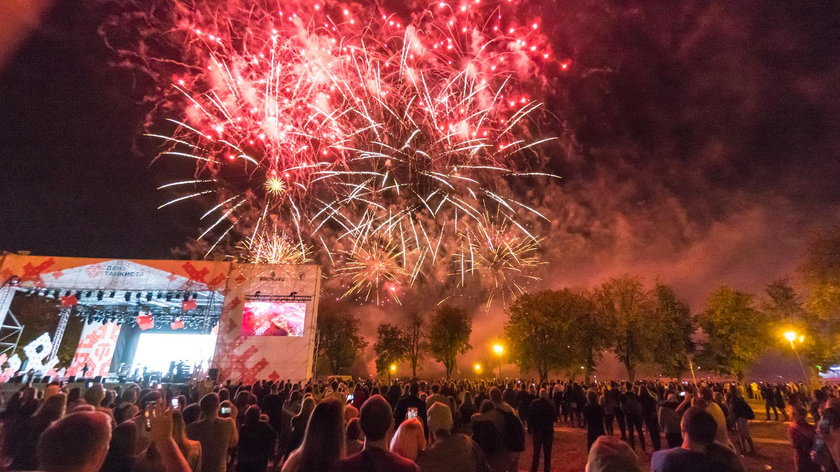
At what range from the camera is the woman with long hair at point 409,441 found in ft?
15.7

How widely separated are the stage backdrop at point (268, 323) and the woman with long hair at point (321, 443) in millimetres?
22513

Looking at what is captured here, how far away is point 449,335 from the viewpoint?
197ft

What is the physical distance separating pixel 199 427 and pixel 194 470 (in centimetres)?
72

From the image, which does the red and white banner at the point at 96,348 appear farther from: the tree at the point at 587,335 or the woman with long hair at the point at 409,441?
the tree at the point at 587,335

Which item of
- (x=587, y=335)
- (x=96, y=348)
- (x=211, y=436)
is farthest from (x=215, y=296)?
(x=587, y=335)

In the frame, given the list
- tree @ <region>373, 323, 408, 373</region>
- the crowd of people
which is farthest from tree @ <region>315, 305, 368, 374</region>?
the crowd of people

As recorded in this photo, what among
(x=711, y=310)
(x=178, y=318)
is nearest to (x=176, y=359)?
(x=178, y=318)

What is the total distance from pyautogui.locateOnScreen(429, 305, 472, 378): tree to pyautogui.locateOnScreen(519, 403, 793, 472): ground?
42.6 metres

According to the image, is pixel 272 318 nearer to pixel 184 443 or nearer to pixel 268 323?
pixel 268 323

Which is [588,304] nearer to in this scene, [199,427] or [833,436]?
[833,436]

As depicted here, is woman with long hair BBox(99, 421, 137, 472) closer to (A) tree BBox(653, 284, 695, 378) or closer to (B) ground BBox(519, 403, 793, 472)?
(B) ground BBox(519, 403, 793, 472)

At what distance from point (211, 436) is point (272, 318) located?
20.3m

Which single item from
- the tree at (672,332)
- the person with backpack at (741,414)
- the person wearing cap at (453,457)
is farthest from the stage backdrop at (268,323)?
the tree at (672,332)

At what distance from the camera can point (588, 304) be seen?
4053 centimetres
